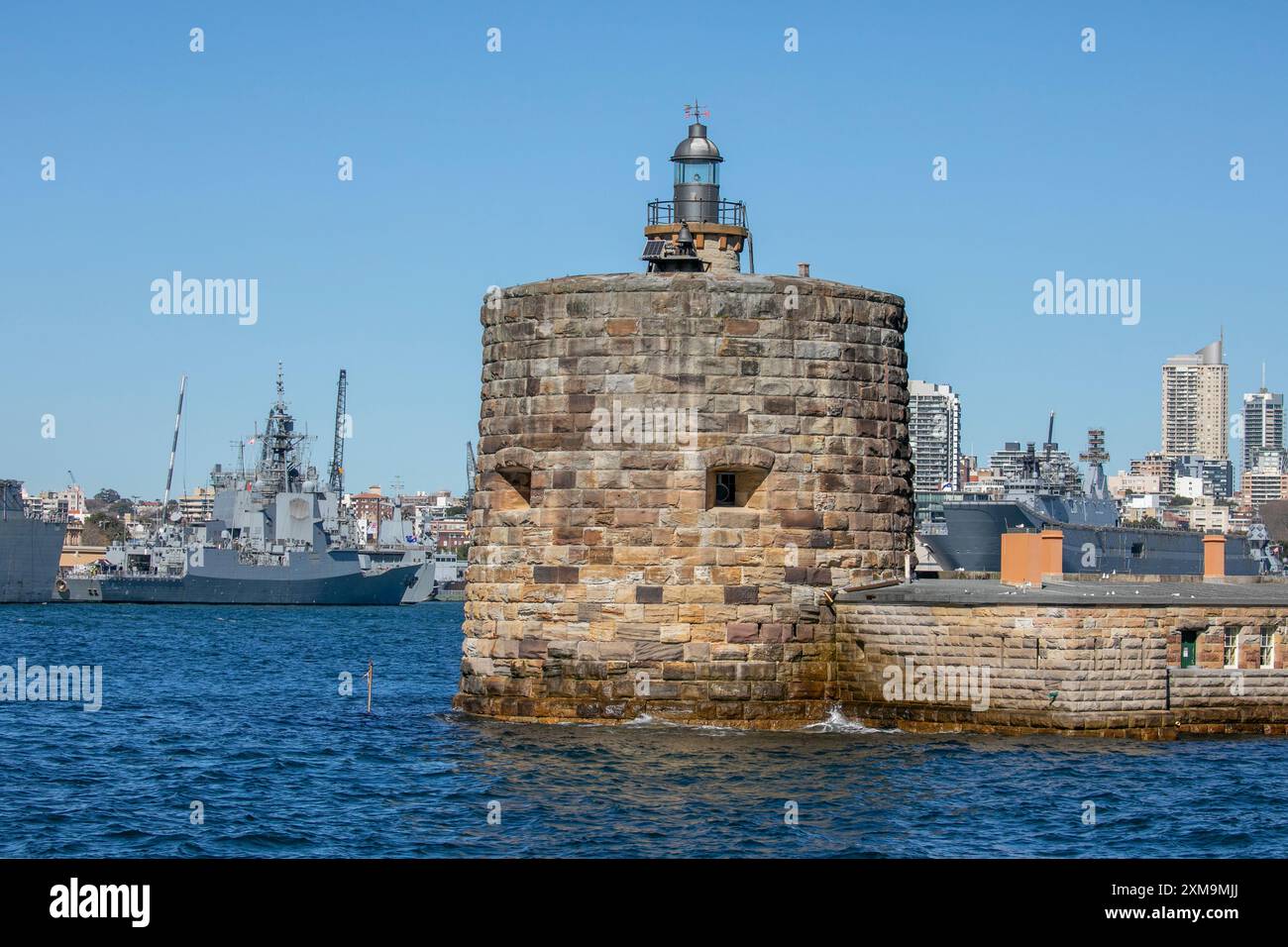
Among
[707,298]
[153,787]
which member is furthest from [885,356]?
[153,787]

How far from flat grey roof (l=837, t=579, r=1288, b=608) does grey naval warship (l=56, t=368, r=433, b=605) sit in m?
93.1

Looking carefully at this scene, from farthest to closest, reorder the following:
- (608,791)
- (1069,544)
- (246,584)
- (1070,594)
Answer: (246,584) < (1069,544) < (1070,594) < (608,791)

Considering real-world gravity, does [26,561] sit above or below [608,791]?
above

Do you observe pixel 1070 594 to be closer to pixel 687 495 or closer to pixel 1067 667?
pixel 1067 667

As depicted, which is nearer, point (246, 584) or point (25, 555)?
point (246, 584)

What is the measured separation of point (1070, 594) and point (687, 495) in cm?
523

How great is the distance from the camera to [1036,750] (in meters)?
22.9

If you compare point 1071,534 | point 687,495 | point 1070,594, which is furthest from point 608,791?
point 1071,534

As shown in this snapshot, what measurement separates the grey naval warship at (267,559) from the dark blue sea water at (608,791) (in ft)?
284

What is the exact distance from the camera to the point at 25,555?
396ft

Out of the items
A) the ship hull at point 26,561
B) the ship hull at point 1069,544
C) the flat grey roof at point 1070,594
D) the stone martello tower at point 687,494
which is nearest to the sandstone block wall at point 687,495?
the stone martello tower at point 687,494
